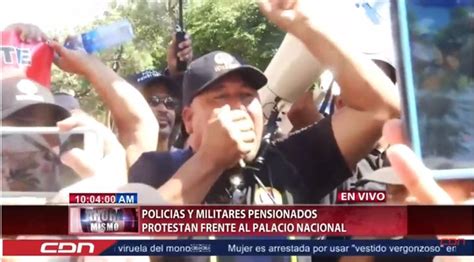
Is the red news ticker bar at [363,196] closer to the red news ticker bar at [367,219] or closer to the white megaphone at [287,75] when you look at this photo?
the red news ticker bar at [367,219]

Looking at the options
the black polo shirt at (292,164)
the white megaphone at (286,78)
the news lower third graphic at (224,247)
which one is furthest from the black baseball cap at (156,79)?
the news lower third graphic at (224,247)

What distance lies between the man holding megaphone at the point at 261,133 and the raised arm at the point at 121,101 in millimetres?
73

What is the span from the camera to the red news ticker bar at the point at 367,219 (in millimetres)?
3205

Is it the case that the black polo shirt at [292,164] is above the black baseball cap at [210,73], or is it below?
below

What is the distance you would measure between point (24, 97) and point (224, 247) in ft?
3.57

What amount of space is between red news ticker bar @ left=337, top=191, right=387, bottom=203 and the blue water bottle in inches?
45.7

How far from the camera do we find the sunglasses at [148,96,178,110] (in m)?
3.17

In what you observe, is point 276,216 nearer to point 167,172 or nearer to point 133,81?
point 167,172

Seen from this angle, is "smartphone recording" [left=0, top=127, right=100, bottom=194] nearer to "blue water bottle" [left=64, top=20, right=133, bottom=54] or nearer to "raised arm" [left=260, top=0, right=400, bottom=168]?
"blue water bottle" [left=64, top=20, right=133, bottom=54]

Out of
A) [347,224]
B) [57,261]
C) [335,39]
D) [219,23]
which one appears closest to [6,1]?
[219,23]

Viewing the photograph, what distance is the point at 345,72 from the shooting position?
3.18 meters

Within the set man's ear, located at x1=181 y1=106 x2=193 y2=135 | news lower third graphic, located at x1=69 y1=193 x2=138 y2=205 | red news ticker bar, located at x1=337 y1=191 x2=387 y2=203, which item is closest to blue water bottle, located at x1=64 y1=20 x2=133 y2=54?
man's ear, located at x1=181 y1=106 x2=193 y2=135

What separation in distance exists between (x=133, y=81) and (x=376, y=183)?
115 centimetres

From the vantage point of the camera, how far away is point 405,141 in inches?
126
